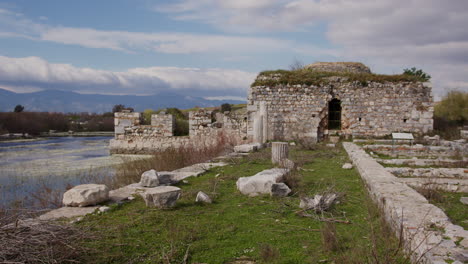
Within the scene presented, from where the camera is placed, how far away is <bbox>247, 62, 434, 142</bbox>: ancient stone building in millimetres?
16750

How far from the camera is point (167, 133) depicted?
1795cm

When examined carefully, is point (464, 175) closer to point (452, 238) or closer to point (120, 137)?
point (452, 238)

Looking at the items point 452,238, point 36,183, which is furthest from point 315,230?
point 36,183

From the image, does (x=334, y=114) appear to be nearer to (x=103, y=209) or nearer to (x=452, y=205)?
(x=452, y=205)

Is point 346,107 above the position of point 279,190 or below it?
above

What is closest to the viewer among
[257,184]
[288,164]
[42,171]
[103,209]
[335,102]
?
[103,209]

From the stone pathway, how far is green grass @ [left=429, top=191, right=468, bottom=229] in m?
0.47

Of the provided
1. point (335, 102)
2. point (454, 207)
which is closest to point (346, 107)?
point (335, 102)

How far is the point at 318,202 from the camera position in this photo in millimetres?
4863

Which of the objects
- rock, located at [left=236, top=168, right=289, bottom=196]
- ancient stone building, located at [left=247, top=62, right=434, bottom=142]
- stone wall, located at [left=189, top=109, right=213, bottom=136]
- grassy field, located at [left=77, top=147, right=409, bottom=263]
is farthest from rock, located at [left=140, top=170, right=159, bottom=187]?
stone wall, located at [left=189, top=109, right=213, bottom=136]

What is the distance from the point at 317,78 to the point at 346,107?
2.05 metres

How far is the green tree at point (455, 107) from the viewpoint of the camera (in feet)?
80.8

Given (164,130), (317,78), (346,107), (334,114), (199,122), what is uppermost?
(317,78)

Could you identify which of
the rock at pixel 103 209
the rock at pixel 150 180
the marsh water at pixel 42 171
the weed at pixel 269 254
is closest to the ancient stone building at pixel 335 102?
the marsh water at pixel 42 171
